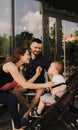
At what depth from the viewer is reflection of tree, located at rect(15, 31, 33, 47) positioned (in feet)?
32.3

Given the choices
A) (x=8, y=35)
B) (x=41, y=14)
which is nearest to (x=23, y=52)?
(x=8, y=35)

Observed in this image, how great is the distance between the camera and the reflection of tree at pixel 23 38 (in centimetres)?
984

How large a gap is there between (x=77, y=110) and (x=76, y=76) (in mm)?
449

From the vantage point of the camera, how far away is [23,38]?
10008 millimetres

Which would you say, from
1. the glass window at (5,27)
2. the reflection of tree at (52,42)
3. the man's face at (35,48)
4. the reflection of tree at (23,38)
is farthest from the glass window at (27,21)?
the man's face at (35,48)

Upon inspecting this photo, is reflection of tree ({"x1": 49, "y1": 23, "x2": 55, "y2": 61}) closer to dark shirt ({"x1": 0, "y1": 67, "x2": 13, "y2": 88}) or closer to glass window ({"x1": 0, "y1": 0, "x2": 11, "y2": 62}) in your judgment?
glass window ({"x1": 0, "y1": 0, "x2": 11, "y2": 62})

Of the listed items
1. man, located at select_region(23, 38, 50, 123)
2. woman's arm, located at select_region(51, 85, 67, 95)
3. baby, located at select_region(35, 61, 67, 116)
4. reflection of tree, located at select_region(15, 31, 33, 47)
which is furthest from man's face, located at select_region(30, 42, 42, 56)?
reflection of tree, located at select_region(15, 31, 33, 47)

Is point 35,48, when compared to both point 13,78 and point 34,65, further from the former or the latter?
point 13,78

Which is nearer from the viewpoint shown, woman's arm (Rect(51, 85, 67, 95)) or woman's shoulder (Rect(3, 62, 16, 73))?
woman's shoulder (Rect(3, 62, 16, 73))

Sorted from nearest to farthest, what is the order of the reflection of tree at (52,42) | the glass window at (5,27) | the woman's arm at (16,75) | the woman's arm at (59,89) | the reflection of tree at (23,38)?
the woman's arm at (16,75), the woman's arm at (59,89), the glass window at (5,27), the reflection of tree at (23,38), the reflection of tree at (52,42)

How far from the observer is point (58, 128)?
19.6ft

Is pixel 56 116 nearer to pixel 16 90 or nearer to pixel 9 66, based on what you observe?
pixel 9 66

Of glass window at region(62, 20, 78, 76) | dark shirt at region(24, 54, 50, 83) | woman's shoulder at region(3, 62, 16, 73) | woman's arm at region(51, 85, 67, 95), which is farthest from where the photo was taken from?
glass window at region(62, 20, 78, 76)

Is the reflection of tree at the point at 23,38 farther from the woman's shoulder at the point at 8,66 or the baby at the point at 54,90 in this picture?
the woman's shoulder at the point at 8,66
